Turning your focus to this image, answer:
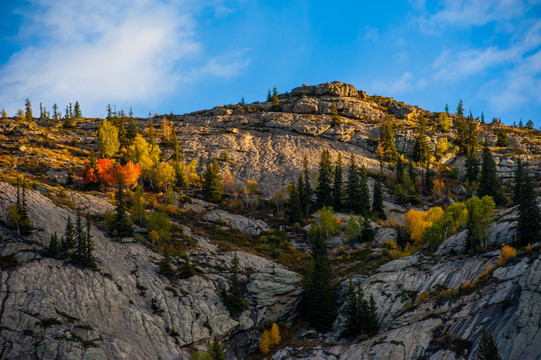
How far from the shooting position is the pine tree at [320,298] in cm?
5159

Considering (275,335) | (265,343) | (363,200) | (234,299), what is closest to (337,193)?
(363,200)

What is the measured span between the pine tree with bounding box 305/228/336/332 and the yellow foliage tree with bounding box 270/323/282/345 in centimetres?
544

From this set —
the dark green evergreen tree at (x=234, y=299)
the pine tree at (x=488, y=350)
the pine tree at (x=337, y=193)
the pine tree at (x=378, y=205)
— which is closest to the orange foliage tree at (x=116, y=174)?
the dark green evergreen tree at (x=234, y=299)

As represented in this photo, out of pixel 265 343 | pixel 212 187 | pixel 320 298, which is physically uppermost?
pixel 212 187

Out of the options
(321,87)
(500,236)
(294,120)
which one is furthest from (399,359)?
(321,87)

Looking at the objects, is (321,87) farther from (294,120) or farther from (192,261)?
(192,261)

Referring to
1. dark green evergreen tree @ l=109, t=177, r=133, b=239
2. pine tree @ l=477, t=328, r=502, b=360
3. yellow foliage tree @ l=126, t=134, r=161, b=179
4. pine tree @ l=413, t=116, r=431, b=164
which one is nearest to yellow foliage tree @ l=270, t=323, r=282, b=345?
pine tree @ l=477, t=328, r=502, b=360

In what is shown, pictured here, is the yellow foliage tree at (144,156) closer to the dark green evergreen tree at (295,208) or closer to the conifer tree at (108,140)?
the conifer tree at (108,140)

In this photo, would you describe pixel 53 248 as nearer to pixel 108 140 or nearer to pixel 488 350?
pixel 488 350

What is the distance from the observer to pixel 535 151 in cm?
13188

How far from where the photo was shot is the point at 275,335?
49.9 meters

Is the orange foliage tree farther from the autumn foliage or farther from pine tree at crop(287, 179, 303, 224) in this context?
pine tree at crop(287, 179, 303, 224)

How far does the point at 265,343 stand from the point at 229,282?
11164 mm

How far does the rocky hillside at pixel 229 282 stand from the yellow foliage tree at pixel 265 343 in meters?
0.83
